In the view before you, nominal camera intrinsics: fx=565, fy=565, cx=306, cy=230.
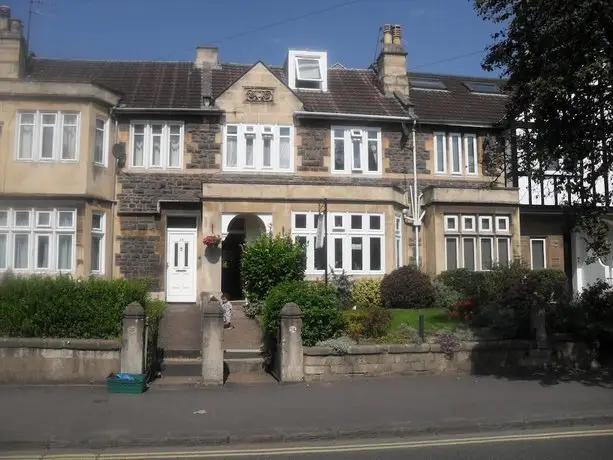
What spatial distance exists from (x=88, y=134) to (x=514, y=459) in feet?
52.3

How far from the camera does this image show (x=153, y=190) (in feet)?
64.0

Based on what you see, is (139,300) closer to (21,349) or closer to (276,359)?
(21,349)

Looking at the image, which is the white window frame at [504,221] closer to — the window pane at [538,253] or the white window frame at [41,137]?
the window pane at [538,253]

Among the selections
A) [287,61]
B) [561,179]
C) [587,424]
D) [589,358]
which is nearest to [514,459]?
[587,424]

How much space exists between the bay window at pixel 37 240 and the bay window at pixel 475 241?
41.9ft

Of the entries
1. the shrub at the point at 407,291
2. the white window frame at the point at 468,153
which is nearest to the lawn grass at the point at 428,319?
the shrub at the point at 407,291

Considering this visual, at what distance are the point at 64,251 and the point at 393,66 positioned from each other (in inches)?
569

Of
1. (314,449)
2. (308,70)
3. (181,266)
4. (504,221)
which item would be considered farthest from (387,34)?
(314,449)

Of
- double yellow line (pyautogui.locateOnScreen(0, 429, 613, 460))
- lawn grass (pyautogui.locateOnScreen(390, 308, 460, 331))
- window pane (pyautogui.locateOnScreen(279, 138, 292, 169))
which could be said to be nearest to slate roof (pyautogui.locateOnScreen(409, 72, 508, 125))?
window pane (pyautogui.locateOnScreen(279, 138, 292, 169))

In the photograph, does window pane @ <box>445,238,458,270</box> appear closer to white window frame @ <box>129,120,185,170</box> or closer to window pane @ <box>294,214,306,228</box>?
window pane @ <box>294,214,306,228</box>

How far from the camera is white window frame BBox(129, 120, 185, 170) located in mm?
19719

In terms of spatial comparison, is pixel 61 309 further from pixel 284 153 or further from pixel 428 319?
pixel 284 153

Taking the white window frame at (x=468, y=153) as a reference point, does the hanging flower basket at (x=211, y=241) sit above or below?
below

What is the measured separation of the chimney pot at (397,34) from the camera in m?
23.4
